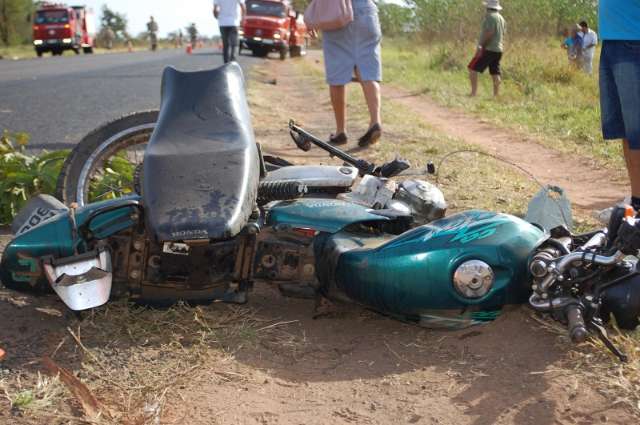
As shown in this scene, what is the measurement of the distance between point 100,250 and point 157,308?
30cm

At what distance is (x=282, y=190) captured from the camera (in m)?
3.03

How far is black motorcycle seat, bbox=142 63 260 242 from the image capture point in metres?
2.29

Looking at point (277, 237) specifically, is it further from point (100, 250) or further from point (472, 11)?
point (472, 11)

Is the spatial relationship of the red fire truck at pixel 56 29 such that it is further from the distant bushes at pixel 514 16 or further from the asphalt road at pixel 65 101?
the asphalt road at pixel 65 101

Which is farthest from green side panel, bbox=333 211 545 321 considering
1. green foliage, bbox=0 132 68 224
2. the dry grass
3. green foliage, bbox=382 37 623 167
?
green foliage, bbox=382 37 623 167

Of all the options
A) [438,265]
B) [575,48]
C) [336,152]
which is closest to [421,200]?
[336,152]

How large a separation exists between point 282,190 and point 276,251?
49cm

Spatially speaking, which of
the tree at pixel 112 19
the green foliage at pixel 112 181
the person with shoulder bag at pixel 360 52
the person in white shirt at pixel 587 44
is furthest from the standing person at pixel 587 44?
the tree at pixel 112 19

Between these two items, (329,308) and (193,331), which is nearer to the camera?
(193,331)

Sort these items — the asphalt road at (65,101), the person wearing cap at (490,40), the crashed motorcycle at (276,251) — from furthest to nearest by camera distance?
the person wearing cap at (490,40), the asphalt road at (65,101), the crashed motorcycle at (276,251)

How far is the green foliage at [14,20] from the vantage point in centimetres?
5300

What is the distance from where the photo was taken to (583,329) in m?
2.10

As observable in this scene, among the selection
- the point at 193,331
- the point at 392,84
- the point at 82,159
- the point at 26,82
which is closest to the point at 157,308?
the point at 193,331

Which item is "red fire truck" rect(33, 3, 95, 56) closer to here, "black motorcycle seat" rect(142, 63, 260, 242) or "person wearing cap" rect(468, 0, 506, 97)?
"person wearing cap" rect(468, 0, 506, 97)
